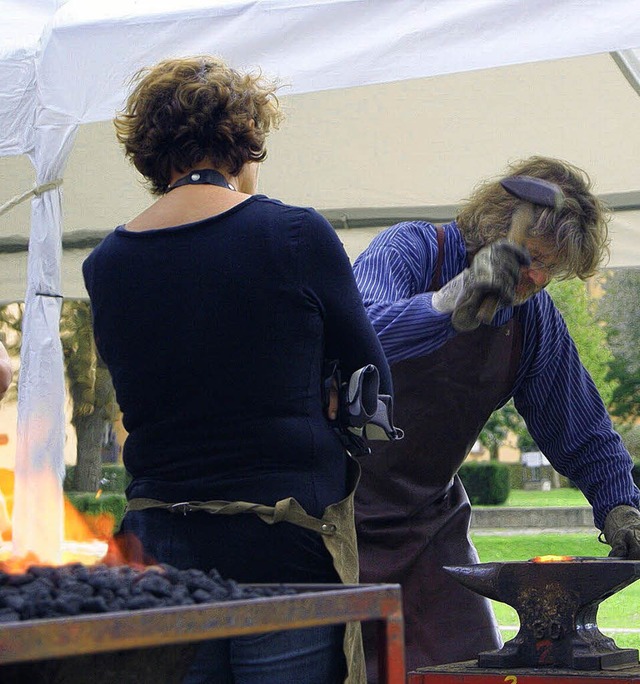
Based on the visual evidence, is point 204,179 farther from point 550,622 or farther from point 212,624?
point 550,622

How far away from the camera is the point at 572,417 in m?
3.10

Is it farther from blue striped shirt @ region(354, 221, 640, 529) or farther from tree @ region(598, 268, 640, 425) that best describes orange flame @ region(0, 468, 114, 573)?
tree @ region(598, 268, 640, 425)

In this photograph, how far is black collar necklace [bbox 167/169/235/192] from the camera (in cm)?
196

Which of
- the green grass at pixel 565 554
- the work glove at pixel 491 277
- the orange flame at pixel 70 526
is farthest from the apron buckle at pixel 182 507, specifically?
the green grass at pixel 565 554

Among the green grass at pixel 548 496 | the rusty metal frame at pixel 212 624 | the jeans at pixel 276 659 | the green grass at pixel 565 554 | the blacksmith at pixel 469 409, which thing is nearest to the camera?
the rusty metal frame at pixel 212 624

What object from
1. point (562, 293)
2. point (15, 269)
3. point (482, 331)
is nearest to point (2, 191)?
point (15, 269)

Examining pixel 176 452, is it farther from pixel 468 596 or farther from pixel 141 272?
pixel 468 596

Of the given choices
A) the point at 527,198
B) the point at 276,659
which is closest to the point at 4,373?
the point at 276,659

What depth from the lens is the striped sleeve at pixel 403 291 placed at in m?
2.45

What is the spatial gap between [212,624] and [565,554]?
14.0 meters

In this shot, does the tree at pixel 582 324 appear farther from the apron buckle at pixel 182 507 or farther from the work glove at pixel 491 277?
the apron buckle at pixel 182 507

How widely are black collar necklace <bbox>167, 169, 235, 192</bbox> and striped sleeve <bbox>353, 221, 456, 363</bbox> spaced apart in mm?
616

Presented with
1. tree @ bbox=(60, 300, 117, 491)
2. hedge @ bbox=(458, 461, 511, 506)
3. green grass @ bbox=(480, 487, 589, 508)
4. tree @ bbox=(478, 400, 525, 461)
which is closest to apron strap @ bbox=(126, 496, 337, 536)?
tree @ bbox=(60, 300, 117, 491)

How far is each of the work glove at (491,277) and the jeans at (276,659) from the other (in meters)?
0.72
